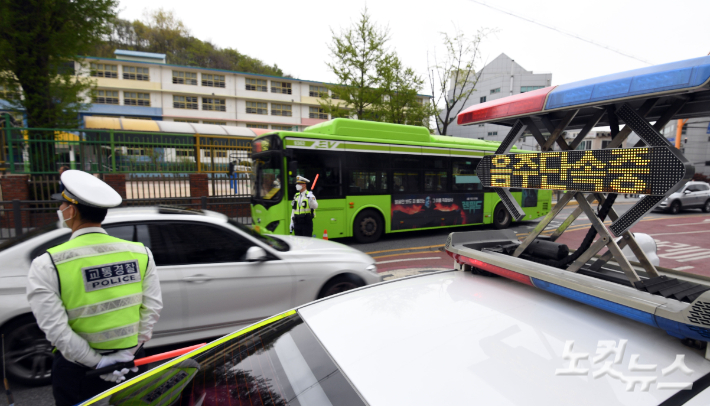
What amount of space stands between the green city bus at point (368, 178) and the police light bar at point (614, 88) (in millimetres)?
6522

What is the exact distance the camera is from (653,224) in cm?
1420

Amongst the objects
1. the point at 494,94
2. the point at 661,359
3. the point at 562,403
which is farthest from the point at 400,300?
Answer: the point at 494,94

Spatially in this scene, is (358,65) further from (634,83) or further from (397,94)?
(634,83)

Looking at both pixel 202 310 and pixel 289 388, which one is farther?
pixel 202 310

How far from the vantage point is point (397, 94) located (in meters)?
20.3

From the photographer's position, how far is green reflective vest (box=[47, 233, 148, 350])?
1.75 meters

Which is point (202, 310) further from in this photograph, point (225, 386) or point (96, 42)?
point (96, 42)

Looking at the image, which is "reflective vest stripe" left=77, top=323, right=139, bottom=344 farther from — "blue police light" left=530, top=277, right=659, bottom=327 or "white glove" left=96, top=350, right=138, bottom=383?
"blue police light" left=530, top=277, right=659, bottom=327

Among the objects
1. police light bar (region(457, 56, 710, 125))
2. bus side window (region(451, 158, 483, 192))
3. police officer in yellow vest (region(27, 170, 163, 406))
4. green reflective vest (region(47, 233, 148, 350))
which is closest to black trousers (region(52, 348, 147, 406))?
police officer in yellow vest (region(27, 170, 163, 406))

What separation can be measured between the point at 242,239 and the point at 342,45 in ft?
57.2

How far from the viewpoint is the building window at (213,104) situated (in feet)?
162

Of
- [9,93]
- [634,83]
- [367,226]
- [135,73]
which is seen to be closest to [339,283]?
[634,83]

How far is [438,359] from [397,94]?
20449 mm

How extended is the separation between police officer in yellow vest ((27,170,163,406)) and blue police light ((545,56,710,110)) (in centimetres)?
277
